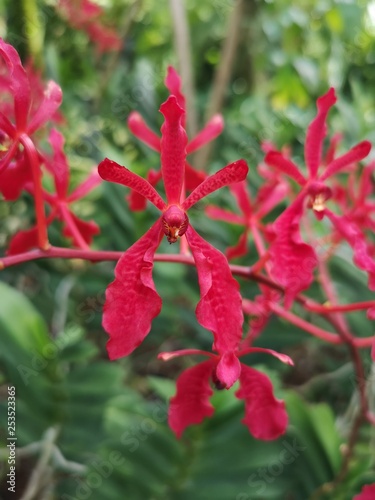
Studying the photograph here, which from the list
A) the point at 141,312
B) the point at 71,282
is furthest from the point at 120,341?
the point at 71,282

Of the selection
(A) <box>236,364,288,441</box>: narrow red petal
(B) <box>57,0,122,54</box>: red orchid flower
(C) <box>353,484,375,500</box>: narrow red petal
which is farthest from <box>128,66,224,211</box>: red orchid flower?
(B) <box>57,0,122,54</box>: red orchid flower

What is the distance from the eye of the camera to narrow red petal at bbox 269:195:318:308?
494 millimetres

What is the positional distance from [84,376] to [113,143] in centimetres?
64

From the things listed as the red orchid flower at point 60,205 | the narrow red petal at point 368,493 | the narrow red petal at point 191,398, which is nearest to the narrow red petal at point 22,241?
the red orchid flower at point 60,205

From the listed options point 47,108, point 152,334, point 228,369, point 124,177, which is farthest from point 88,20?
point 228,369

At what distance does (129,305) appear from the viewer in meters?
0.43

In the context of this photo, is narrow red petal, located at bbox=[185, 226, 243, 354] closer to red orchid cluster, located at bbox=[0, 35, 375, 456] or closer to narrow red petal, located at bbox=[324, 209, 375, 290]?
red orchid cluster, located at bbox=[0, 35, 375, 456]

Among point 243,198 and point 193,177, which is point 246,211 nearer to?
point 243,198

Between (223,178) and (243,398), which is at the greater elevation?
(223,178)

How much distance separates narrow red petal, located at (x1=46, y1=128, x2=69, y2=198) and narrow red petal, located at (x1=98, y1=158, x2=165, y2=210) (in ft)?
0.56

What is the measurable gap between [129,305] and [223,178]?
0.41 ft

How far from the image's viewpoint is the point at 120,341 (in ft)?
1.37

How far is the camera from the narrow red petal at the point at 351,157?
0.55 meters

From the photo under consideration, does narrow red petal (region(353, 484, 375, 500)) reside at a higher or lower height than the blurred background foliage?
lower
